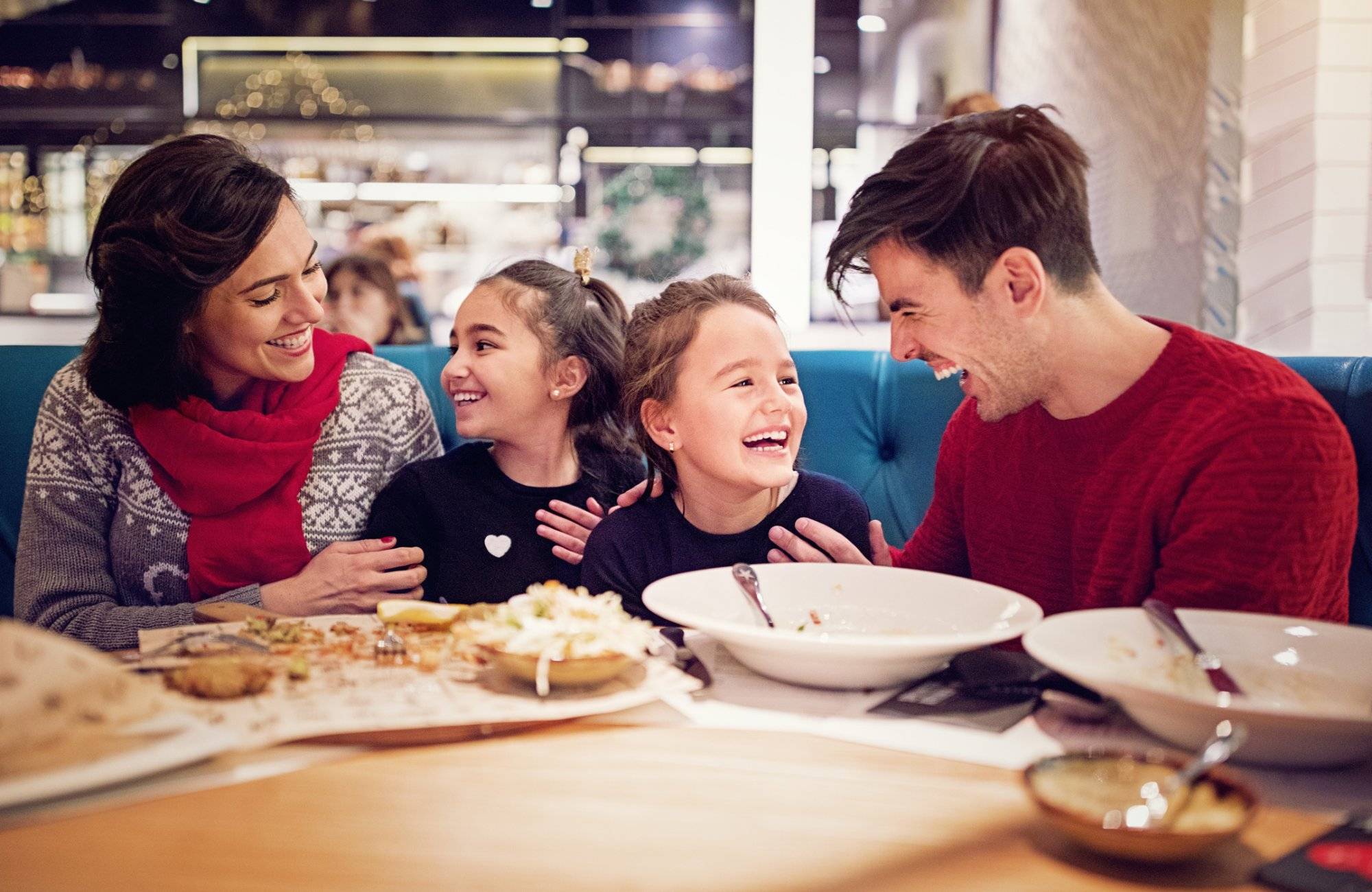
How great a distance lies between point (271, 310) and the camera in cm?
193

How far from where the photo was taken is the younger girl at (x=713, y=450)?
5.72ft

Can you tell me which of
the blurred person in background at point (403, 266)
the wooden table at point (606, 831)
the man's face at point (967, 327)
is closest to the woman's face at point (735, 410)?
the man's face at point (967, 327)

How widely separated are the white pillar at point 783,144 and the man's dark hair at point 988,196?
248 centimetres

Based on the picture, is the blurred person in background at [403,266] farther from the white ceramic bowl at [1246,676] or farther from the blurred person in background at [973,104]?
the white ceramic bowl at [1246,676]

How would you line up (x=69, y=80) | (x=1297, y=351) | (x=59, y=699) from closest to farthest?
(x=59, y=699) → (x=1297, y=351) → (x=69, y=80)

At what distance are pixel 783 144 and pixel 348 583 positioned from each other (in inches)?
111

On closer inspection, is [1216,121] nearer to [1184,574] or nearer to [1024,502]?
[1024,502]

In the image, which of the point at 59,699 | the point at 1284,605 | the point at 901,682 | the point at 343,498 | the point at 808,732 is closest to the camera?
the point at 59,699

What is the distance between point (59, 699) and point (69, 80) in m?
7.48

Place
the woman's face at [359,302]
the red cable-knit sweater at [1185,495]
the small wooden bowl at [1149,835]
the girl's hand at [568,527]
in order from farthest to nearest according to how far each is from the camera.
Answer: the woman's face at [359,302], the girl's hand at [568,527], the red cable-knit sweater at [1185,495], the small wooden bowl at [1149,835]

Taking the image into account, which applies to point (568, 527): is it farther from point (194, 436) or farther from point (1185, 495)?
point (1185, 495)

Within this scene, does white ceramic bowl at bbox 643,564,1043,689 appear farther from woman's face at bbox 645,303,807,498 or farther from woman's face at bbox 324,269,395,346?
woman's face at bbox 324,269,395,346

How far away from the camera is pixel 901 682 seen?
3.58 feet

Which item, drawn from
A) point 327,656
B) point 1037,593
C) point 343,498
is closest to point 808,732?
point 327,656
